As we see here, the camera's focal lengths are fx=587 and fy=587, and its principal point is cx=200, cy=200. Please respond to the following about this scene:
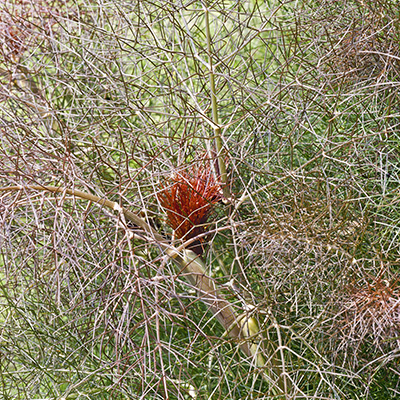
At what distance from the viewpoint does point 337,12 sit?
27.3 inches

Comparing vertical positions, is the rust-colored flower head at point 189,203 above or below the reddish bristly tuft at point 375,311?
above

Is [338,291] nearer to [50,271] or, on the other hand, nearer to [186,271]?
[186,271]

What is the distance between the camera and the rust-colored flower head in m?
0.56

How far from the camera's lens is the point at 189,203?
560 millimetres

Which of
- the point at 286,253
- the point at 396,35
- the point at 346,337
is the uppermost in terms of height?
the point at 396,35

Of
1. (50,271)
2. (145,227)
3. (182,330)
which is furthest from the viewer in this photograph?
(182,330)

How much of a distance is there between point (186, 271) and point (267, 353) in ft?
0.37

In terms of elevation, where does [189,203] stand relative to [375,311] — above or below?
above

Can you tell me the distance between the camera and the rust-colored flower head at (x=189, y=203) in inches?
22.0

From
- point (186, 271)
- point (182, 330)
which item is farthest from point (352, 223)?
point (182, 330)

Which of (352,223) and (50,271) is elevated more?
(50,271)

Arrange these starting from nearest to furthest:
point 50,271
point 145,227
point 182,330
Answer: point 145,227
point 50,271
point 182,330

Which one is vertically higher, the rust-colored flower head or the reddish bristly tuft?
the rust-colored flower head

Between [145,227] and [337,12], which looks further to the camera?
[337,12]
